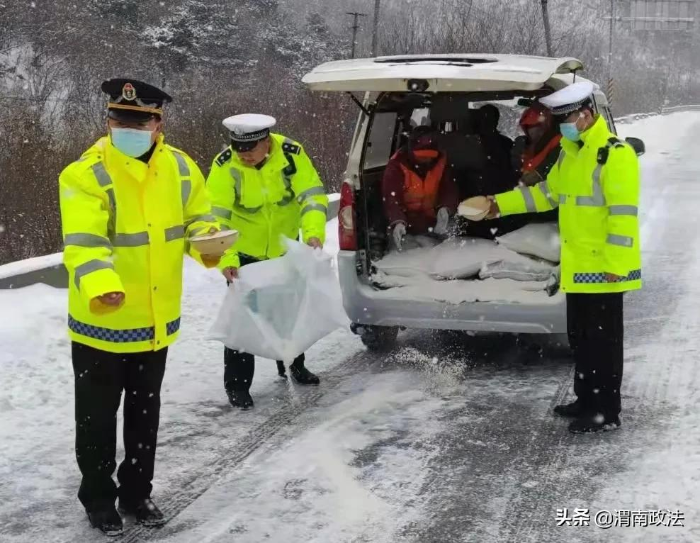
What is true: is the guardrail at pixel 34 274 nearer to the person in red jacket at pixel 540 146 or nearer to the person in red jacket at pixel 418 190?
the person in red jacket at pixel 418 190

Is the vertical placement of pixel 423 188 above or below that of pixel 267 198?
below

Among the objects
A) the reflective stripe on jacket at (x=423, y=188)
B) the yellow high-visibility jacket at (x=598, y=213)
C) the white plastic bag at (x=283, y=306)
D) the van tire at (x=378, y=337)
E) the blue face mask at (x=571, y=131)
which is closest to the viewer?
the yellow high-visibility jacket at (x=598, y=213)

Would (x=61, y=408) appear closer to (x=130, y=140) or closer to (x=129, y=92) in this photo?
(x=130, y=140)

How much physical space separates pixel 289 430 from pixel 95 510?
1.41 m

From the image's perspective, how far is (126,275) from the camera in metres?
3.62

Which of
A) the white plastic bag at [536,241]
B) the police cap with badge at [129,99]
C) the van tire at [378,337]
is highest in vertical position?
the police cap with badge at [129,99]

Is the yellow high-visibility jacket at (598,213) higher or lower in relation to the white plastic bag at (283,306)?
higher

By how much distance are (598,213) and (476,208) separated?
1.01 metres

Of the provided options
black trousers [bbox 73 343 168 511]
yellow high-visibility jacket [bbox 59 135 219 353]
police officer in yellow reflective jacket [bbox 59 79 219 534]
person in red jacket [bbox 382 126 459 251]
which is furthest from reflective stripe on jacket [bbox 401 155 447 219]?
black trousers [bbox 73 343 168 511]

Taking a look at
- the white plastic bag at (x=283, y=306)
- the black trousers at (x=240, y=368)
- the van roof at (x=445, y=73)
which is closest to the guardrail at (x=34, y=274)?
the black trousers at (x=240, y=368)

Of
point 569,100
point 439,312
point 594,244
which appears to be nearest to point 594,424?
point 594,244

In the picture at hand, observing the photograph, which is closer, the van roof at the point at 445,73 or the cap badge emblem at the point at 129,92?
the cap badge emblem at the point at 129,92

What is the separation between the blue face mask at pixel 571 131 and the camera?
4.76 metres

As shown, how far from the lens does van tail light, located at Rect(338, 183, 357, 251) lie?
6.06 metres
